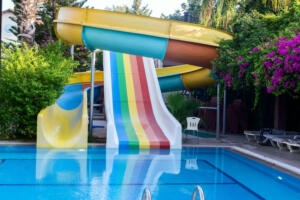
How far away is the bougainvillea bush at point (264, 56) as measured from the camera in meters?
6.07

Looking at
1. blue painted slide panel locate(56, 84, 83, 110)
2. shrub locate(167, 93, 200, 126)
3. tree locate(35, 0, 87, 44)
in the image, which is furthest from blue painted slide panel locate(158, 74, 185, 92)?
tree locate(35, 0, 87, 44)

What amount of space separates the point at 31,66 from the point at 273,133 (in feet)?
21.9

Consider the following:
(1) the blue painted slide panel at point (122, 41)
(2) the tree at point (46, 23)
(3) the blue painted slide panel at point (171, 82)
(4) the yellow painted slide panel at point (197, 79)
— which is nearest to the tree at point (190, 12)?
(2) the tree at point (46, 23)

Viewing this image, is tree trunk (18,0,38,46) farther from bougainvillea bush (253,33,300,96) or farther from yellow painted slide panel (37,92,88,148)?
bougainvillea bush (253,33,300,96)

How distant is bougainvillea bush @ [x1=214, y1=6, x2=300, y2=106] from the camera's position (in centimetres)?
607

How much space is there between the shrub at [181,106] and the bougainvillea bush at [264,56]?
2139mm

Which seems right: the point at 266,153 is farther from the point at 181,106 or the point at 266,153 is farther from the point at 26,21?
the point at 26,21

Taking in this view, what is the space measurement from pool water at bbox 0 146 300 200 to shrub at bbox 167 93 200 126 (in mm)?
2329

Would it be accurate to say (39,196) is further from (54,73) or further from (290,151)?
(290,151)

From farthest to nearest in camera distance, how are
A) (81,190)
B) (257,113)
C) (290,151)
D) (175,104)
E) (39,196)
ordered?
(257,113), (175,104), (290,151), (81,190), (39,196)

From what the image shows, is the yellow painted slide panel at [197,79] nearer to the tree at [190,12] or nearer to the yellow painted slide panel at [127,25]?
the yellow painted slide panel at [127,25]

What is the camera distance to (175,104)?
35.5 ft

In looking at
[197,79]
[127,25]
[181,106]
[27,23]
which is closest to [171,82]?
[197,79]

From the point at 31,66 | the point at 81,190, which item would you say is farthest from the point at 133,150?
the point at 81,190
